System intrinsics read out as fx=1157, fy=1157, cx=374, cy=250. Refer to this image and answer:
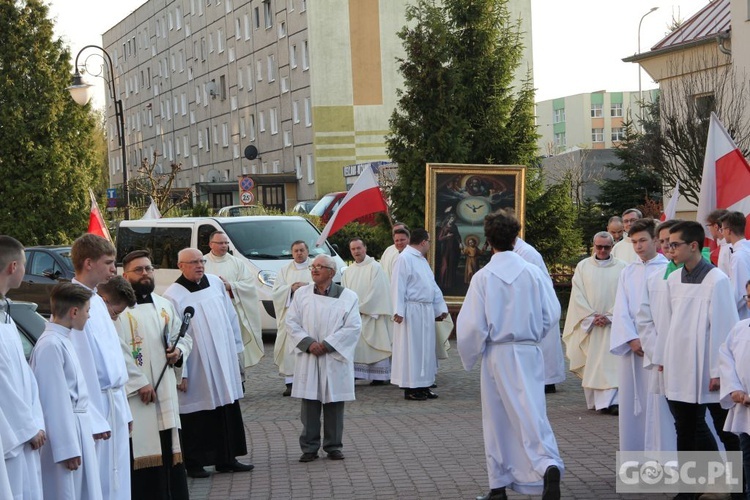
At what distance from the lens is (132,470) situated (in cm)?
795

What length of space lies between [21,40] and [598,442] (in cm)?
2677

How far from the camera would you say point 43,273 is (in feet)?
76.5

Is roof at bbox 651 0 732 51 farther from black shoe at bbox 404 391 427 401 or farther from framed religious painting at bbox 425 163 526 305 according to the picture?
black shoe at bbox 404 391 427 401

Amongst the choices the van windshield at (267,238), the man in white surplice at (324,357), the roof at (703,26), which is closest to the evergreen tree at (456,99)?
the van windshield at (267,238)

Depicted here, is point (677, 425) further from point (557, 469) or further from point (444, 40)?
point (444, 40)

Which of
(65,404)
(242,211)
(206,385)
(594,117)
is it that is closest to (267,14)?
(242,211)

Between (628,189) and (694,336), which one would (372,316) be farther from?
(628,189)

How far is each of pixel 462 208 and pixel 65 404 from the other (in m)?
13.8

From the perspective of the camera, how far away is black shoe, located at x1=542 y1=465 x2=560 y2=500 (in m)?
7.55

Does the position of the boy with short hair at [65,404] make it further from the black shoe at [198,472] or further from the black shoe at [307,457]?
the black shoe at [307,457]

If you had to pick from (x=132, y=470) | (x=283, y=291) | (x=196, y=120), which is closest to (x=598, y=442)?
(x=132, y=470)

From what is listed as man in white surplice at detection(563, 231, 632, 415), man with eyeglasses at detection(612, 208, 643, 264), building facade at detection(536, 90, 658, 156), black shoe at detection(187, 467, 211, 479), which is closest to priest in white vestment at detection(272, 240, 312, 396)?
man in white surplice at detection(563, 231, 632, 415)

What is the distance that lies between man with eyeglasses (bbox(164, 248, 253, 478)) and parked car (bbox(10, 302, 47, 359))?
4.61 feet

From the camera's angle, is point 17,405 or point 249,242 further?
point 249,242
